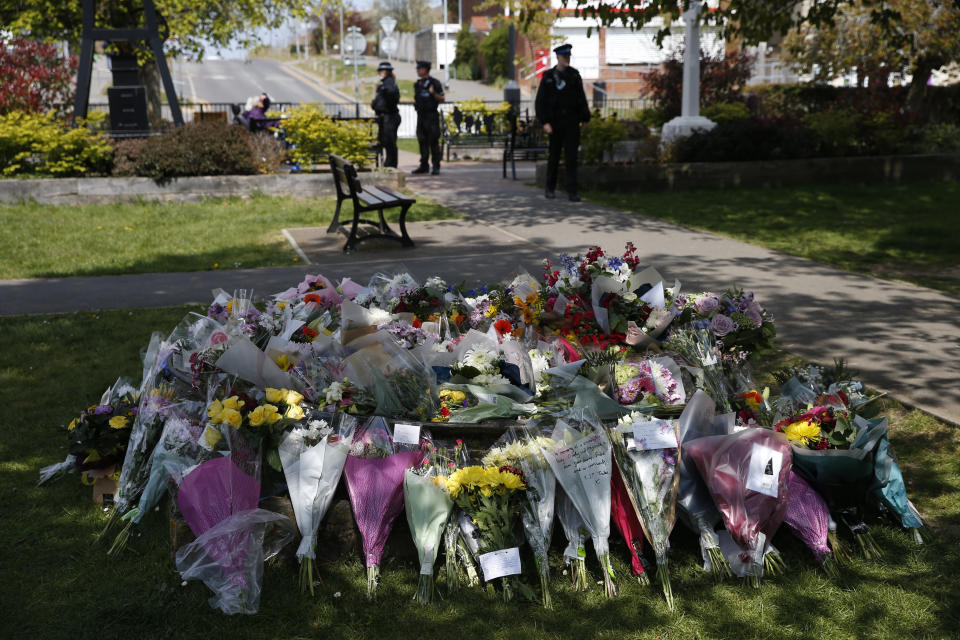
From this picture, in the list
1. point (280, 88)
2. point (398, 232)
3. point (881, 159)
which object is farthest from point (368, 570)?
point (280, 88)

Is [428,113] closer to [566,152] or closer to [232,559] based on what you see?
[566,152]

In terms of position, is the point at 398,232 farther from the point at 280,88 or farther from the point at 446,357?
the point at 280,88

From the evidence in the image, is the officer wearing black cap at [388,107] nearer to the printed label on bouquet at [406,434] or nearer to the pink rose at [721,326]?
the pink rose at [721,326]

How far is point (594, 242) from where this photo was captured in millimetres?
9711

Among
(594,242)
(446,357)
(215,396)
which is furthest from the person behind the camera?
(594,242)

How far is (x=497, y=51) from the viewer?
169 ft

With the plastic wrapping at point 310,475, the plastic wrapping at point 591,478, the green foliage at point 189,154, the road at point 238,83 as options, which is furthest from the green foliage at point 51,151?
the road at point 238,83

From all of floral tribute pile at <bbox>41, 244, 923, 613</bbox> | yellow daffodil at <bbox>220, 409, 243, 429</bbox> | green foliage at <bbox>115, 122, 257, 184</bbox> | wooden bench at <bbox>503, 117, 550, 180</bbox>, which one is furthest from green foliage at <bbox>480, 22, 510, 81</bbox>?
yellow daffodil at <bbox>220, 409, 243, 429</bbox>

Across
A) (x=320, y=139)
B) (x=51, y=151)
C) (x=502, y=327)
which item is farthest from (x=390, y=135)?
(x=502, y=327)

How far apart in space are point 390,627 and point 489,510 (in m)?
0.57

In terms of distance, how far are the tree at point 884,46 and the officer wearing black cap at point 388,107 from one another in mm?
7602

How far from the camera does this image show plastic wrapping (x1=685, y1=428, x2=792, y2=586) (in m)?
3.41

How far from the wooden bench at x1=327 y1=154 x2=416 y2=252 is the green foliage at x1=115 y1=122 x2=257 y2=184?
349 centimetres

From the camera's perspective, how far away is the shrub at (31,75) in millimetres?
18234
